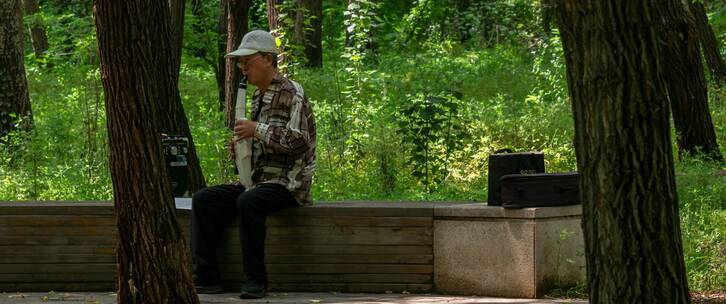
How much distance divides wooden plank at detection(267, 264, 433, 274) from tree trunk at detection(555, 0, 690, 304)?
141 inches

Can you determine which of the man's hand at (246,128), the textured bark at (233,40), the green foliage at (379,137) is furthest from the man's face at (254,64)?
the textured bark at (233,40)

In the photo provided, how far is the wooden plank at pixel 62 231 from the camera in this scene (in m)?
8.98

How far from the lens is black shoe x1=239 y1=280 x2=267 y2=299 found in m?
8.34

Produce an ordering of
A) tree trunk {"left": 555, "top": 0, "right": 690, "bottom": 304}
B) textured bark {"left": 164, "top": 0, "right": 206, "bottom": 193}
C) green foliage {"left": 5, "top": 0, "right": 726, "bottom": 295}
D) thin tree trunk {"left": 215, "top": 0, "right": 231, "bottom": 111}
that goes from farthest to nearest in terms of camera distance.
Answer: thin tree trunk {"left": 215, "top": 0, "right": 231, "bottom": 111} → green foliage {"left": 5, "top": 0, "right": 726, "bottom": 295} → textured bark {"left": 164, "top": 0, "right": 206, "bottom": 193} → tree trunk {"left": 555, "top": 0, "right": 690, "bottom": 304}

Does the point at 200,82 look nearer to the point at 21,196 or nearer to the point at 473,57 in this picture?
the point at 473,57

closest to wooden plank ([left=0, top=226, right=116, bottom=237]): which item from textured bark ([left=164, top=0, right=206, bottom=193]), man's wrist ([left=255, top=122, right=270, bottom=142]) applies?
man's wrist ([left=255, top=122, right=270, bottom=142])

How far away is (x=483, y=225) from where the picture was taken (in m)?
8.59

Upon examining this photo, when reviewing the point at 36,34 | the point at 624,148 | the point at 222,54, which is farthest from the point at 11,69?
the point at 36,34

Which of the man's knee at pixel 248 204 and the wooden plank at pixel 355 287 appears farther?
the wooden plank at pixel 355 287

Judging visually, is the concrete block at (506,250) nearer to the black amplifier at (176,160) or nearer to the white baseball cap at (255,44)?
the white baseball cap at (255,44)

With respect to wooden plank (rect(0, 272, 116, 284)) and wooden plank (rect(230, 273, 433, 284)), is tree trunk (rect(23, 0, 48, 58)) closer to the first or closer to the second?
wooden plank (rect(0, 272, 116, 284))

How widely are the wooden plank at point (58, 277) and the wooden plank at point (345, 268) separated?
47.7 inches

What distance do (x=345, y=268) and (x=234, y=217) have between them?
85 cm

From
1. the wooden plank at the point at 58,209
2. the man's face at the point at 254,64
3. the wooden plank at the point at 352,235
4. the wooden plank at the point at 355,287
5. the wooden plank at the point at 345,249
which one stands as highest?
the man's face at the point at 254,64
